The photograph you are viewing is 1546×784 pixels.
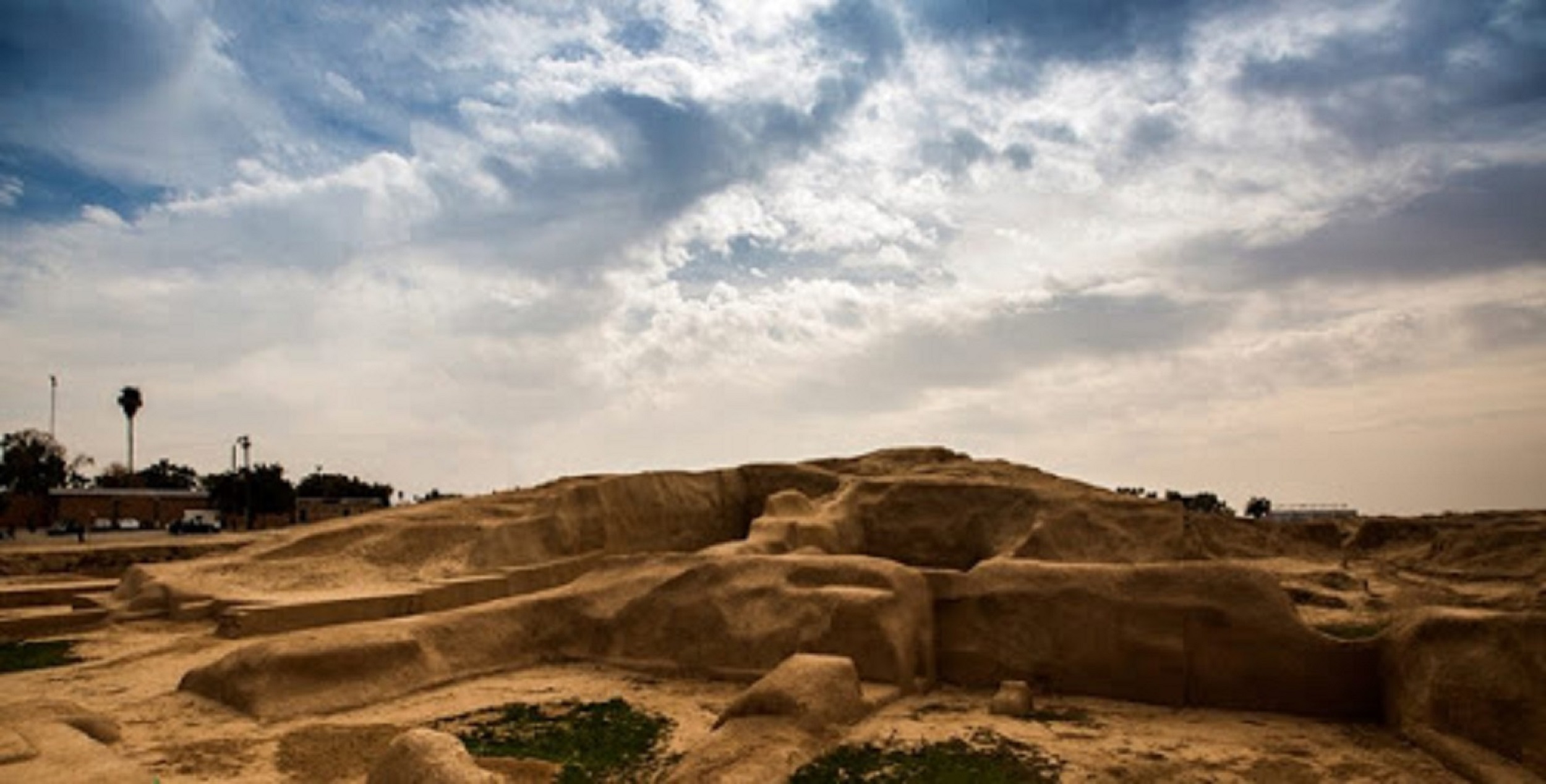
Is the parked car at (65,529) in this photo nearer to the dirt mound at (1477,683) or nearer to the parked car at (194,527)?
the parked car at (194,527)

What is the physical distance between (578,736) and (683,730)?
1182 mm

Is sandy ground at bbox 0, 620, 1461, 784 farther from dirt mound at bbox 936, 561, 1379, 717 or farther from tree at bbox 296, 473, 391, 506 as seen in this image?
tree at bbox 296, 473, 391, 506

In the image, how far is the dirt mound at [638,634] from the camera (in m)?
11.8

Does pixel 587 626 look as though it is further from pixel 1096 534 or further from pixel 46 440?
pixel 46 440

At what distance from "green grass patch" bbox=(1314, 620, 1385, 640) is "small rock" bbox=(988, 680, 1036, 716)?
22.9 ft

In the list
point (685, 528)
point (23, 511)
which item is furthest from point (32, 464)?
point (685, 528)

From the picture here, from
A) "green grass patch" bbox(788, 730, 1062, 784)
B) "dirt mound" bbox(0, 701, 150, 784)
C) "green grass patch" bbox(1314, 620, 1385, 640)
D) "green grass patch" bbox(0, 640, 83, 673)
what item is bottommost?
"green grass patch" bbox(1314, 620, 1385, 640)

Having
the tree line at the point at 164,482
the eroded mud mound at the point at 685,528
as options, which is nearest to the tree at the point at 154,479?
the tree line at the point at 164,482

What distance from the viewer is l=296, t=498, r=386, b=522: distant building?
51272 mm

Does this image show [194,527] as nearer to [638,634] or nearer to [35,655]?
[35,655]

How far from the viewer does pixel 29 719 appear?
9.35 m

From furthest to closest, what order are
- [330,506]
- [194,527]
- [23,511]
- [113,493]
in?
[330,506]
[113,493]
[23,511]
[194,527]

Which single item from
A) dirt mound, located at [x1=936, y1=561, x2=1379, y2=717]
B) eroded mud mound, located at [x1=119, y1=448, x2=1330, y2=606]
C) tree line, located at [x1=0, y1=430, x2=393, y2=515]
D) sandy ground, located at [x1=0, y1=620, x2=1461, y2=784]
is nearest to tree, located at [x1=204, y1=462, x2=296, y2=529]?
tree line, located at [x1=0, y1=430, x2=393, y2=515]

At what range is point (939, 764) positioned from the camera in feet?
30.1
